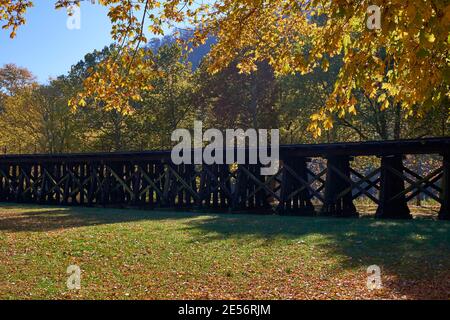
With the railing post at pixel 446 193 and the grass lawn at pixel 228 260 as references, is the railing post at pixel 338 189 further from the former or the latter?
the grass lawn at pixel 228 260

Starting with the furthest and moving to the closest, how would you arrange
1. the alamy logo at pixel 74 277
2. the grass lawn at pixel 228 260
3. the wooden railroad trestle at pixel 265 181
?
the wooden railroad trestle at pixel 265 181, the alamy logo at pixel 74 277, the grass lawn at pixel 228 260

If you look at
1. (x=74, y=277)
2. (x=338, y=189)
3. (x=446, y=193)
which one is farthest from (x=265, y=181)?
(x=74, y=277)

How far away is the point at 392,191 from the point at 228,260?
1073cm

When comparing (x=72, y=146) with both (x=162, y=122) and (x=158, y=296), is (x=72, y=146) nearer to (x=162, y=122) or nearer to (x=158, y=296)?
(x=162, y=122)

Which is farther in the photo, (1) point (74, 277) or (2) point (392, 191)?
(2) point (392, 191)

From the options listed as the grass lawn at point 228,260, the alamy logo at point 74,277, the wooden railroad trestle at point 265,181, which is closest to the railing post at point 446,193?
the wooden railroad trestle at point 265,181

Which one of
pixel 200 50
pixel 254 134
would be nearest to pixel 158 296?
pixel 254 134

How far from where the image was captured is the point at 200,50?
631ft

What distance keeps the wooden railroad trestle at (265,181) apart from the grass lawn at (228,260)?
304 cm

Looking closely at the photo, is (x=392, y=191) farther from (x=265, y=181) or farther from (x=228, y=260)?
(x=228, y=260)

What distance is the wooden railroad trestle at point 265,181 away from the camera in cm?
1841

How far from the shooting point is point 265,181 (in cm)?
2402

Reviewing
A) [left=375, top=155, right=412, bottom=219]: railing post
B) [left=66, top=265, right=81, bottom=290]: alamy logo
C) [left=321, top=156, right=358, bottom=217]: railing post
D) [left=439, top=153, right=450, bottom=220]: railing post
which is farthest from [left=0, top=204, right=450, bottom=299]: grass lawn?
[left=321, top=156, right=358, bottom=217]: railing post

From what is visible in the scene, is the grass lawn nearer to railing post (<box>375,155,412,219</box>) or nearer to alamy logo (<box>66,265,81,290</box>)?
alamy logo (<box>66,265,81,290</box>)
